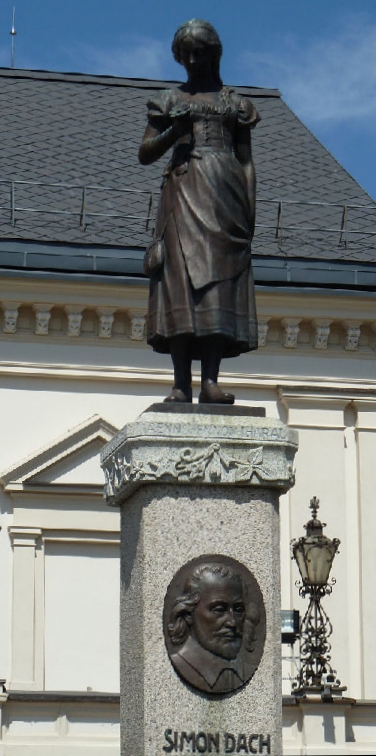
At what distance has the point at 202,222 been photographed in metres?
11.5

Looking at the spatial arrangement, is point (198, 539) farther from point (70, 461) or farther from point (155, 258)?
point (70, 461)

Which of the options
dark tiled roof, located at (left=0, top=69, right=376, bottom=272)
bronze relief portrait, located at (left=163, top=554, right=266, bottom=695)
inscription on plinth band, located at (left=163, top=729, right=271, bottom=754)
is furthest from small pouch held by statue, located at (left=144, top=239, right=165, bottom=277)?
dark tiled roof, located at (left=0, top=69, right=376, bottom=272)

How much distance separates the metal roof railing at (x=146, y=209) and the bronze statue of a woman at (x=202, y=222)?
14.4 metres

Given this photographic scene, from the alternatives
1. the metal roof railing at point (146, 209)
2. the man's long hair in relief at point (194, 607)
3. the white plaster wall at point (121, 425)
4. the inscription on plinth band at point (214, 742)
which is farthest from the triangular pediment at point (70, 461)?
the inscription on plinth band at point (214, 742)

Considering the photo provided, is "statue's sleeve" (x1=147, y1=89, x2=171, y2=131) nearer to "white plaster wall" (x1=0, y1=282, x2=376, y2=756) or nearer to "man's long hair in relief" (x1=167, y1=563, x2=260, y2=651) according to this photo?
"man's long hair in relief" (x1=167, y1=563, x2=260, y2=651)

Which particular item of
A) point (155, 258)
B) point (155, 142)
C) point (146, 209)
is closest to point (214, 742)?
point (155, 258)

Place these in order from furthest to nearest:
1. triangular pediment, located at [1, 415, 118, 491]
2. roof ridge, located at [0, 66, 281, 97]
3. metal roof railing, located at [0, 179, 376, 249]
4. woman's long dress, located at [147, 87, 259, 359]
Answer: roof ridge, located at [0, 66, 281, 97] < metal roof railing, located at [0, 179, 376, 249] < triangular pediment, located at [1, 415, 118, 491] < woman's long dress, located at [147, 87, 259, 359]

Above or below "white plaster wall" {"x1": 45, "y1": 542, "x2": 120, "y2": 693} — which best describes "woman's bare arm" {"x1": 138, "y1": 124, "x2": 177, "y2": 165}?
above

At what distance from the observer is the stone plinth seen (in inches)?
429

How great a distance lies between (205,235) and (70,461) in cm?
1379

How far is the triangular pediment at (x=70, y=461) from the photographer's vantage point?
982 inches

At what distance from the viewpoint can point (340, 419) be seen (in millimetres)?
25781

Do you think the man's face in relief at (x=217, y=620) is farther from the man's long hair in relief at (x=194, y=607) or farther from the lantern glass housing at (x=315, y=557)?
Result: the lantern glass housing at (x=315, y=557)

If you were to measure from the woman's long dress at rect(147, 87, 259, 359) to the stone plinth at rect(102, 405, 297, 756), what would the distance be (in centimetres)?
52
